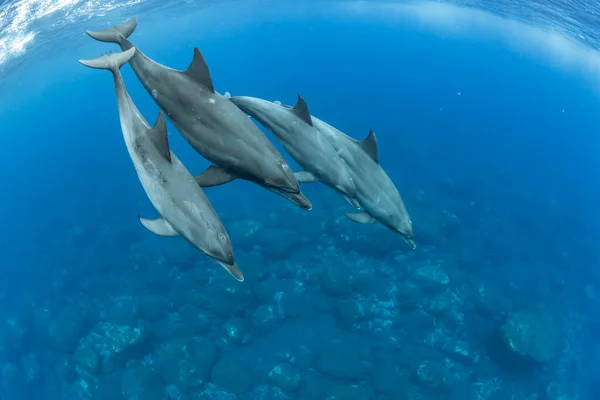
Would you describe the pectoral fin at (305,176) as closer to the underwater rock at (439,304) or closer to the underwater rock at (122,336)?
the underwater rock at (439,304)

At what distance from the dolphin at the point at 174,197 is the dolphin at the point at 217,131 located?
330 mm

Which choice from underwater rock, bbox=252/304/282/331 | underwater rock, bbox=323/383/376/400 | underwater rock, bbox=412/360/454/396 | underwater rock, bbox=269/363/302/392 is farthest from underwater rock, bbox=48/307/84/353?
underwater rock, bbox=412/360/454/396

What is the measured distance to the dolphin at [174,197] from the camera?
4.91 meters

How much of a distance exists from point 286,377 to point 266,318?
1.43 meters

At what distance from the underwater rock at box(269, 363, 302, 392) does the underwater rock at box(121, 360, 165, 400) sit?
245cm

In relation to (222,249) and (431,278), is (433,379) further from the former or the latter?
(222,249)

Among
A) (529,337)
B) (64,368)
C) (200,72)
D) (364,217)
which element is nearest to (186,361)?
(64,368)

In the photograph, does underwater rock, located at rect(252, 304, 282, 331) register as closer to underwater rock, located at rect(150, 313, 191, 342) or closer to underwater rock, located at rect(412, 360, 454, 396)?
underwater rock, located at rect(150, 313, 191, 342)

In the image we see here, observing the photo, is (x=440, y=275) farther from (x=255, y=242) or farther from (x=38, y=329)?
(x=38, y=329)

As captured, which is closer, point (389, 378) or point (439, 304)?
point (389, 378)

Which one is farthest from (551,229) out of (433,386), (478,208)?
(433,386)

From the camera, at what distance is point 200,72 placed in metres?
5.18

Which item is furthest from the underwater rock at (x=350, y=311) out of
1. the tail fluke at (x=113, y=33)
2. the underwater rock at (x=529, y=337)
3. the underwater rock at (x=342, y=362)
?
the tail fluke at (x=113, y=33)

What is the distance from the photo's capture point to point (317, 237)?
11328 millimetres
